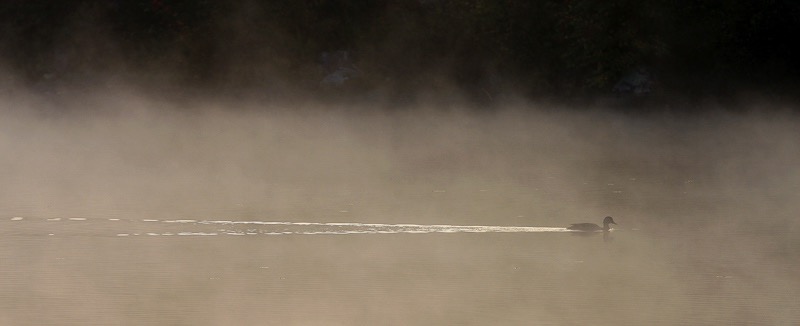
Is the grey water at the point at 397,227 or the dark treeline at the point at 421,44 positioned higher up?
the dark treeline at the point at 421,44

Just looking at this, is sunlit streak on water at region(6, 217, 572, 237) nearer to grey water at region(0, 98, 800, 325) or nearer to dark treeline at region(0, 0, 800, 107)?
grey water at region(0, 98, 800, 325)

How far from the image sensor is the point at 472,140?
12.7 m

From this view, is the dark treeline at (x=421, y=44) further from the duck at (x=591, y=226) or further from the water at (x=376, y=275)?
the water at (x=376, y=275)

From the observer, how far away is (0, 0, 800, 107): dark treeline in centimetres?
1636

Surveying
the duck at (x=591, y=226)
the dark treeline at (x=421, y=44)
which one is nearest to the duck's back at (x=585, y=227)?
the duck at (x=591, y=226)

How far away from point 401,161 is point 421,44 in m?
6.39

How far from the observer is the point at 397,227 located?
316 inches

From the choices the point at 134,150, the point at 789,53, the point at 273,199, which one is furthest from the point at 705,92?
the point at 273,199

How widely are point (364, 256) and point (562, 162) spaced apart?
4172 millimetres

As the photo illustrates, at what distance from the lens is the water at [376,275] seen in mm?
5938

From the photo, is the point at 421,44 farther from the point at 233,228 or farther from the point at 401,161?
the point at 233,228

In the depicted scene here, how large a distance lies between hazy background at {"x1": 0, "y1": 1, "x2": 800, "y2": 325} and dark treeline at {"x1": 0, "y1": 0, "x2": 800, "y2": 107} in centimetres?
3

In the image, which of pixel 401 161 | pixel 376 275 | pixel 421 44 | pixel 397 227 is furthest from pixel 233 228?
pixel 421 44

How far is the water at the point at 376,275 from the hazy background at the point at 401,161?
0.08ft
